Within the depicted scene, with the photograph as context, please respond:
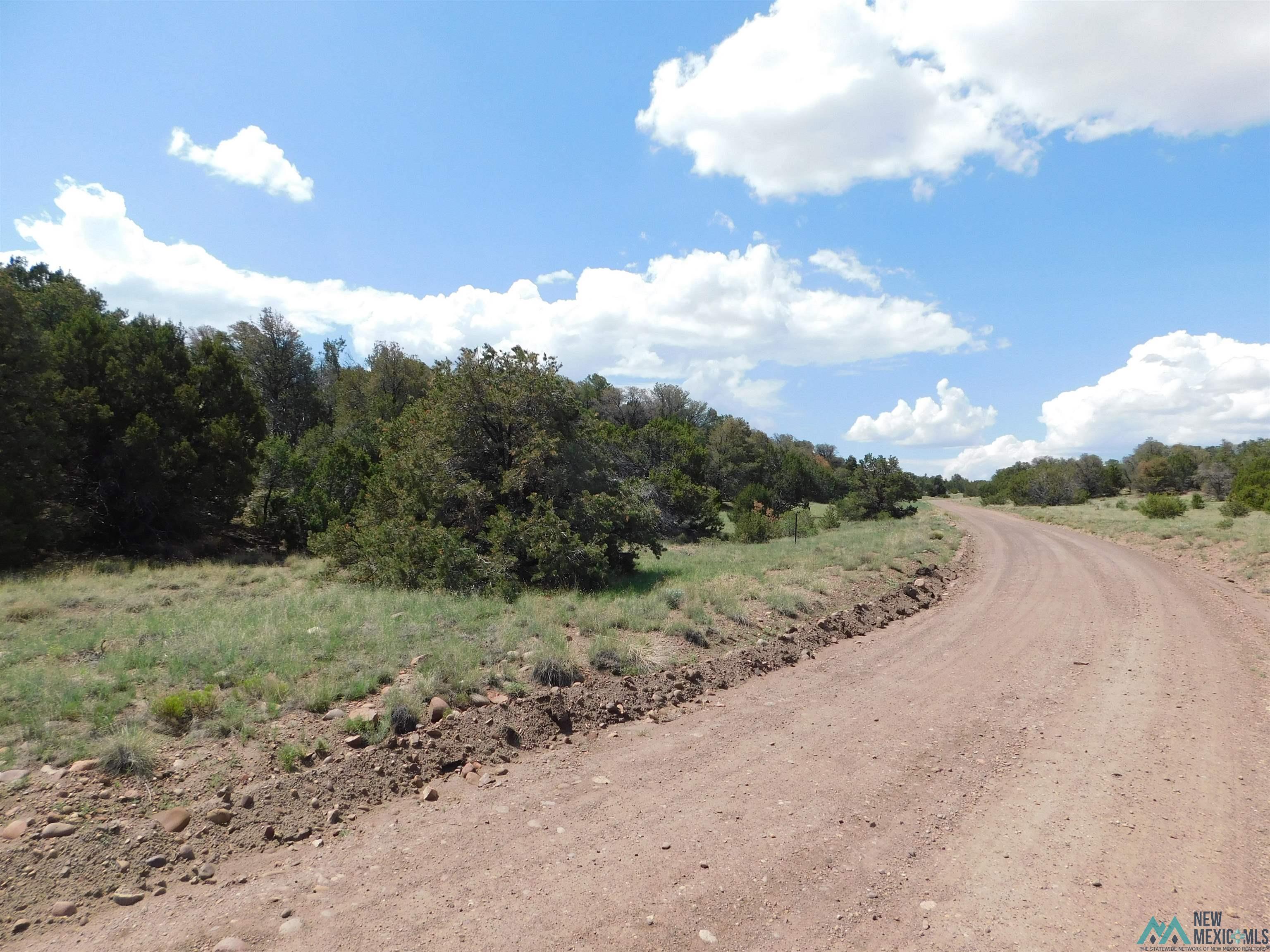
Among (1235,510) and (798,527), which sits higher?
(1235,510)

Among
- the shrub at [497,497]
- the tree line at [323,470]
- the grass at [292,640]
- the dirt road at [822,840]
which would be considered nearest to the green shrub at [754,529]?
the tree line at [323,470]

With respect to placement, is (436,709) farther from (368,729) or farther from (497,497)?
(497,497)

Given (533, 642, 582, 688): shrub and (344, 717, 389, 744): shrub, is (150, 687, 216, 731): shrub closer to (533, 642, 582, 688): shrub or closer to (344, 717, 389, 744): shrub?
(344, 717, 389, 744): shrub

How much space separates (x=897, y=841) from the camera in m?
4.79

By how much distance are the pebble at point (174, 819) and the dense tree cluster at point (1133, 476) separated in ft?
237

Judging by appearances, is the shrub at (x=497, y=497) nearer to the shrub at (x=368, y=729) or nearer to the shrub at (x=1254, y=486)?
the shrub at (x=368, y=729)

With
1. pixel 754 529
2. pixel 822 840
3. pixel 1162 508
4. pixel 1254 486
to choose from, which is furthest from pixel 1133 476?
pixel 822 840

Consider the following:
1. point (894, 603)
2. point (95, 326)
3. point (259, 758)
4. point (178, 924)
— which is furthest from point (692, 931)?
point (95, 326)

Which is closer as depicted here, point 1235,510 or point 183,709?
point 183,709

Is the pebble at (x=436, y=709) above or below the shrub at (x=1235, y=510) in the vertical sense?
below

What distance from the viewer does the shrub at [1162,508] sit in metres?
40.4

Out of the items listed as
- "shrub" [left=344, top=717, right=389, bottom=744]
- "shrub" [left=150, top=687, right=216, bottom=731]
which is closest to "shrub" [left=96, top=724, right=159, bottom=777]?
"shrub" [left=150, top=687, right=216, bottom=731]

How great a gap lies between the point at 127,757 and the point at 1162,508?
51.2 meters

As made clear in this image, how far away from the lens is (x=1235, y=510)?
38.5 metres
